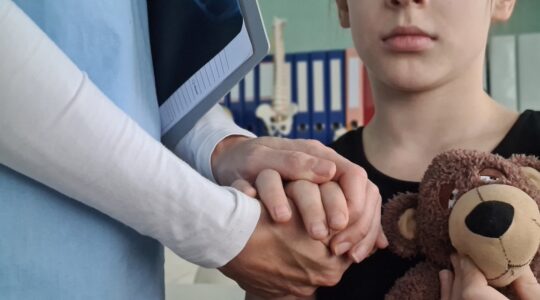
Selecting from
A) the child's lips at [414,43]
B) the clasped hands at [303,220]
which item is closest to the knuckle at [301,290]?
the clasped hands at [303,220]

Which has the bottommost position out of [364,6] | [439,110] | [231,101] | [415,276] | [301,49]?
[231,101]

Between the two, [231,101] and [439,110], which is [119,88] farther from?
[231,101]

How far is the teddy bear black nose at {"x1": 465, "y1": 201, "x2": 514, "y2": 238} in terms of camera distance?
481 mm

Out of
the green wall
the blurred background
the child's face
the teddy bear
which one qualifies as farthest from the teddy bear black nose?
the green wall

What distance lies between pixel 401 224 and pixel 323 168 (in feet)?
0.40

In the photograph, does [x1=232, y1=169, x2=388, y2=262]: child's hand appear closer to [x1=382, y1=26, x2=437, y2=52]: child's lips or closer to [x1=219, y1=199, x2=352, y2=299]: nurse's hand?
[x1=219, y1=199, x2=352, y2=299]: nurse's hand

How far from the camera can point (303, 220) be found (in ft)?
1.71

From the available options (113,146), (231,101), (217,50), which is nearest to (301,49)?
(231,101)

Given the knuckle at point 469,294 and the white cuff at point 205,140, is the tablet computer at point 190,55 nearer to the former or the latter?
the white cuff at point 205,140

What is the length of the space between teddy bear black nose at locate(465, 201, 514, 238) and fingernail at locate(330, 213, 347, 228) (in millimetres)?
119

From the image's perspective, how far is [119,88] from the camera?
1.66 feet

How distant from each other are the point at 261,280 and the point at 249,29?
25cm

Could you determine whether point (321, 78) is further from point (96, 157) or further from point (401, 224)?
point (96, 157)

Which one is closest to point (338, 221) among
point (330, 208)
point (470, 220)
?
point (330, 208)
